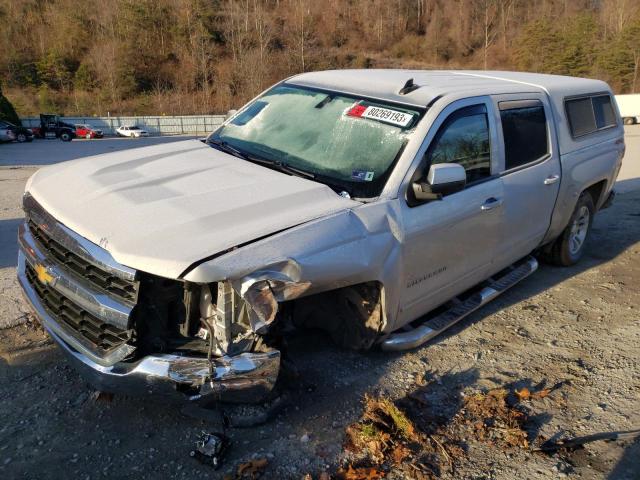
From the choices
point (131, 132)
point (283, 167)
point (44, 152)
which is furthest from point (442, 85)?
point (131, 132)

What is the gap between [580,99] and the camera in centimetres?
558

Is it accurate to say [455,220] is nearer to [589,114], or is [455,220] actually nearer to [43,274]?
[43,274]

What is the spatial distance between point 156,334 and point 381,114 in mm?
2085

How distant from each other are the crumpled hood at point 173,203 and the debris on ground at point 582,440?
177cm

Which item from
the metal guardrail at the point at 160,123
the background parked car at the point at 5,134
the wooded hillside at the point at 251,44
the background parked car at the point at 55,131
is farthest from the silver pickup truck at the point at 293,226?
the wooded hillside at the point at 251,44

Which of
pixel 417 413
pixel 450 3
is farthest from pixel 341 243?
pixel 450 3

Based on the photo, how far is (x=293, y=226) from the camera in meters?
2.85

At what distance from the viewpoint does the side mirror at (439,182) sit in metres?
3.37

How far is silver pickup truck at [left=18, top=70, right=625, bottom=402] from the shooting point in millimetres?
2646

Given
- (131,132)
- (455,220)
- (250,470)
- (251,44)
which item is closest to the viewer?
(250,470)

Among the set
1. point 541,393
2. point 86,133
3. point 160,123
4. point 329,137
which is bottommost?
point 160,123

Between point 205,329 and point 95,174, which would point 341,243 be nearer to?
point 205,329

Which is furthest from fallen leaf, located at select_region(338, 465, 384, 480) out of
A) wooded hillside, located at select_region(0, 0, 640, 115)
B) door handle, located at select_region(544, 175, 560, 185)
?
wooded hillside, located at select_region(0, 0, 640, 115)

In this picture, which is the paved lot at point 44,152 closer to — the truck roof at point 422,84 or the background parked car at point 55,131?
the background parked car at point 55,131
